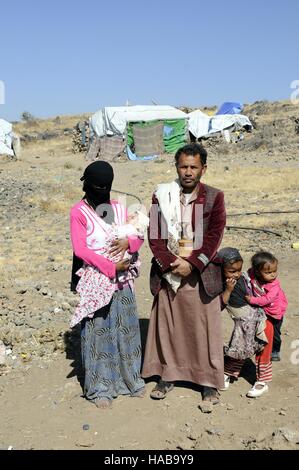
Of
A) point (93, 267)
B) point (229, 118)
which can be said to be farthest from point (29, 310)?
point (229, 118)

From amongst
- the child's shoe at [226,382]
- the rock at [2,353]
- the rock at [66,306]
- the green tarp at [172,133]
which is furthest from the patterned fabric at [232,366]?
the green tarp at [172,133]

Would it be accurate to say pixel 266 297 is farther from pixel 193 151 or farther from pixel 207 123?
pixel 207 123

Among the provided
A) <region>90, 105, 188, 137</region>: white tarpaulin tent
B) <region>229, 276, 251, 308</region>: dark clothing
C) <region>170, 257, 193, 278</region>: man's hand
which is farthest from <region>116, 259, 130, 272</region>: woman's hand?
<region>90, 105, 188, 137</region>: white tarpaulin tent

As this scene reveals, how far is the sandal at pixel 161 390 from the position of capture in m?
3.28

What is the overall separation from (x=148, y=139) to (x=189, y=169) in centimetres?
2124

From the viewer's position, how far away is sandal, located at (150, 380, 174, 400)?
10.8 feet

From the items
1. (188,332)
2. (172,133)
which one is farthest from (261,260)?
(172,133)

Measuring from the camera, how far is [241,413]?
3.12 meters

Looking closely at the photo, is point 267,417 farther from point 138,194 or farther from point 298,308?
point 138,194

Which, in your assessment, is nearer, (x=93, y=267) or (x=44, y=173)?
(x=93, y=267)

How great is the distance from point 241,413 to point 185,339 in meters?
0.56

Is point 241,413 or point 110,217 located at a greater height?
point 110,217

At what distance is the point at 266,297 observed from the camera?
3.24 m

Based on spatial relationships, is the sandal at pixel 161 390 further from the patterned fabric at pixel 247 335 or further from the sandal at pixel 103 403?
the patterned fabric at pixel 247 335
